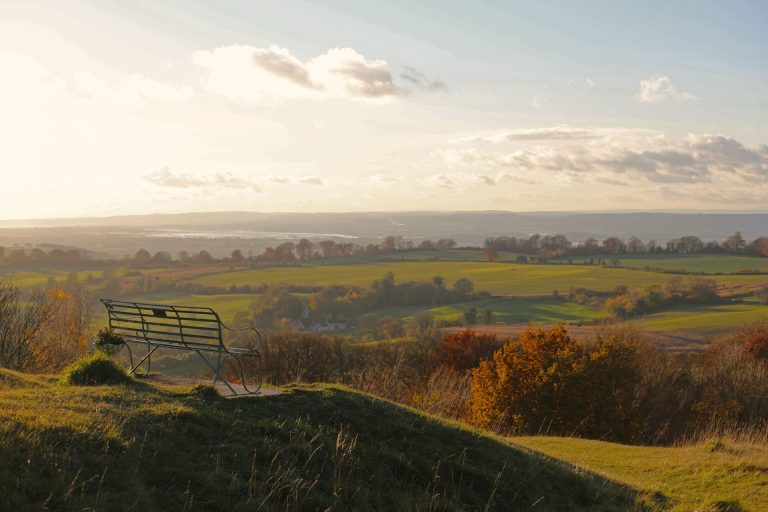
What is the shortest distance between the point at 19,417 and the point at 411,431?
525 centimetres

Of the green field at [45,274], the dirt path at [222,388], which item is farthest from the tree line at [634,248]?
the dirt path at [222,388]

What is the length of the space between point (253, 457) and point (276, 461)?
1.07 feet

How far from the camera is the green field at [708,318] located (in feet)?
205

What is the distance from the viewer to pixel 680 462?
46.3 ft

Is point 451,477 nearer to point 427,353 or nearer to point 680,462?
point 680,462

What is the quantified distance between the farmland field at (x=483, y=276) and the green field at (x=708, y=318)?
912 centimetres

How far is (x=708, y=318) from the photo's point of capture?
66500 millimetres

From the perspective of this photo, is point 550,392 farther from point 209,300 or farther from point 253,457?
point 209,300

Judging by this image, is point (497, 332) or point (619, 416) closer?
point (619, 416)

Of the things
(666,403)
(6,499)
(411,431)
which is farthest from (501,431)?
(6,499)

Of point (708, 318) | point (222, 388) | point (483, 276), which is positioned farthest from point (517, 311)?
point (222, 388)

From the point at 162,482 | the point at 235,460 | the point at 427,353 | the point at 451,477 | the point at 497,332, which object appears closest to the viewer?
the point at 162,482

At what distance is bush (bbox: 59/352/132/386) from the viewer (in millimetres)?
10328

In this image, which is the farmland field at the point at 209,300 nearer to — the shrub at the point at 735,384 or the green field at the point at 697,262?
the shrub at the point at 735,384
